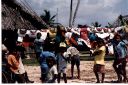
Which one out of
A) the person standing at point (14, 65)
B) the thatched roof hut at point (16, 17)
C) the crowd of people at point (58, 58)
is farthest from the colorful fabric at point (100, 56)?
the thatched roof hut at point (16, 17)

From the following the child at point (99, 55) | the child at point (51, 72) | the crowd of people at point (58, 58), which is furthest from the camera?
the child at point (99, 55)

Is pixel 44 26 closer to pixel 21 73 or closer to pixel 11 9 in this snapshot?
pixel 11 9

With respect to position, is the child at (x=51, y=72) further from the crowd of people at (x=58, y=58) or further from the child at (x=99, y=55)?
the child at (x=99, y=55)

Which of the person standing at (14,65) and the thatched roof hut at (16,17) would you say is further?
the thatched roof hut at (16,17)

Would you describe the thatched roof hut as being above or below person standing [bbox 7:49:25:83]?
above

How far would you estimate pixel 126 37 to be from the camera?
15.6m

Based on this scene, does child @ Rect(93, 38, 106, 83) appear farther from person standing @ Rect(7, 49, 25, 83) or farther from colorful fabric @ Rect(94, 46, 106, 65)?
person standing @ Rect(7, 49, 25, 83)

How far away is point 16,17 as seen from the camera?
18.6 m

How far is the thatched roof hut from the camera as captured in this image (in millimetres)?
17609

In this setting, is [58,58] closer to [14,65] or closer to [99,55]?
[99,55]

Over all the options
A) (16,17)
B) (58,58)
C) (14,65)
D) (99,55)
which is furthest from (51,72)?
(16,17)

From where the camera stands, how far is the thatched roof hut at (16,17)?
57.8 ft

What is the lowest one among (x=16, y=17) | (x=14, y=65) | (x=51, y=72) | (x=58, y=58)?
(x=51, y=72)

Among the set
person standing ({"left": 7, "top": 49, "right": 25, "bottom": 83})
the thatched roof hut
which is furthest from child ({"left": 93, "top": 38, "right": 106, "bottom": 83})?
the thatched roof hut
